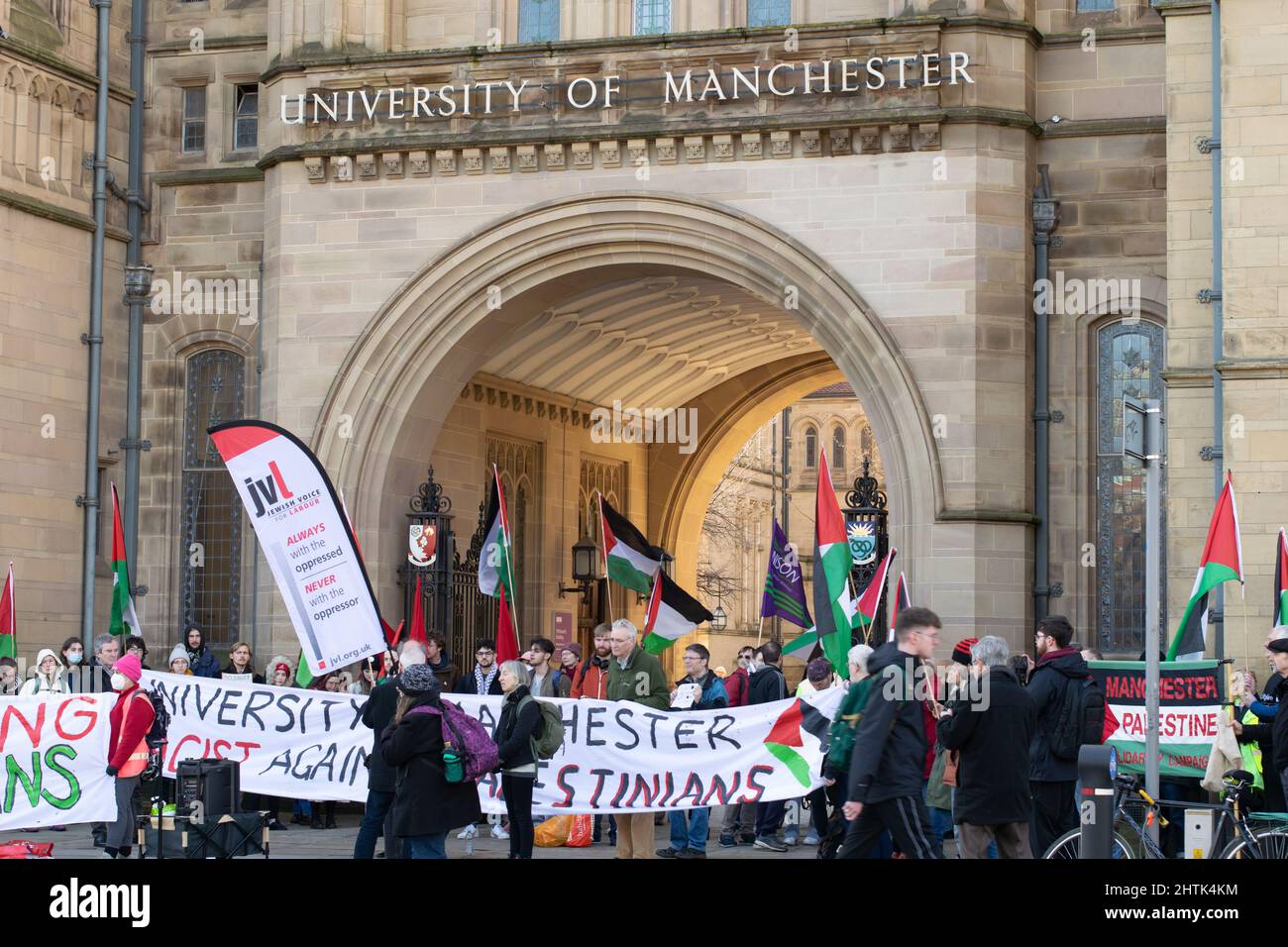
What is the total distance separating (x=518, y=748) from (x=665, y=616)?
288 inches

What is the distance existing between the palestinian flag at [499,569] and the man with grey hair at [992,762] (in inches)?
337

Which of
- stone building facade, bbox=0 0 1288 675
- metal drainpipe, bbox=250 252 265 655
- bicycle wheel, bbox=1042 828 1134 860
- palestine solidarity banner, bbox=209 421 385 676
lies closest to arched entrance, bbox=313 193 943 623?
stone building facade, bbox=0 0 1288 675

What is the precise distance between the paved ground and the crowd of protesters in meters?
0.23

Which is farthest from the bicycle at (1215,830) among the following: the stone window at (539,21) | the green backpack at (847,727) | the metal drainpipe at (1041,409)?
the stone window at (539,21)

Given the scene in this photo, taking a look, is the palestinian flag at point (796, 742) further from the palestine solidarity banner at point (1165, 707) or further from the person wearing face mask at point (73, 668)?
the person wearing face mask at point (73, 668)

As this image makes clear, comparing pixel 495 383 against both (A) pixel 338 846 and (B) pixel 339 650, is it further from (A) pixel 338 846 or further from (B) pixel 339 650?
(B) pixel 339 650

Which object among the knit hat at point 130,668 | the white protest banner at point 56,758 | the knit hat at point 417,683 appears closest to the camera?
the knit hat at point 417,683

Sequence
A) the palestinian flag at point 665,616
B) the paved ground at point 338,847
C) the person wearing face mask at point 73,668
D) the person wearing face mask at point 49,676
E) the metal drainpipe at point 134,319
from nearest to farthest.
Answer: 1. the paved ground at point 338,847
2. the person wearing face mask at point 49,676
3. the person wearing face mask at point 73,668
4. the palestinian flag at point 665,616
5. the metal drainpipe at point 134,319

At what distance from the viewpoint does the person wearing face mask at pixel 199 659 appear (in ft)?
70.1

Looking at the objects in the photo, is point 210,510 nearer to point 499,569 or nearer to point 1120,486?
point 499,569

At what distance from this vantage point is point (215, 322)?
82.8 ft
